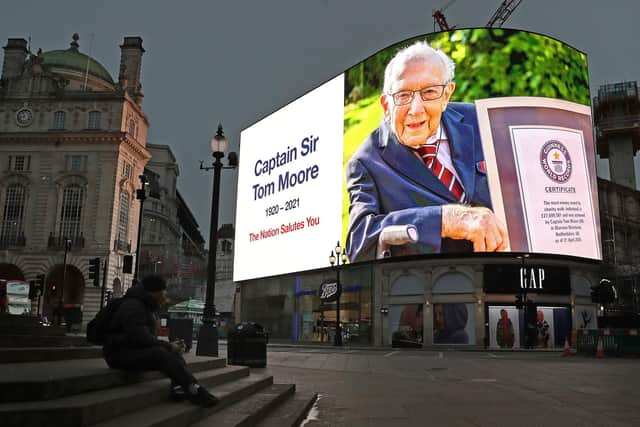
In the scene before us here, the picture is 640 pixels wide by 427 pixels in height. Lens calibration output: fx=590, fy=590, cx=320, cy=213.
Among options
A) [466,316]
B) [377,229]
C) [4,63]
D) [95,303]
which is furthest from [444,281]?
[4,63]

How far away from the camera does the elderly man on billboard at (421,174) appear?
37562 millimetres

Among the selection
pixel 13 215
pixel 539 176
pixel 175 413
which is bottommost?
pixel 175 413

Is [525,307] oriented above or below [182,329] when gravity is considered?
above

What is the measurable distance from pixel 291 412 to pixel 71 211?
53798 mm

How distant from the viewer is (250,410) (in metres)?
6.63

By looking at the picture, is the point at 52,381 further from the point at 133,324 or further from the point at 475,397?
the point at 475,397

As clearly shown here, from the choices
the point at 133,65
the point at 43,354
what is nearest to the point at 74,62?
the point at 133,65

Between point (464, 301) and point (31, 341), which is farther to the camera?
point (464, 301)

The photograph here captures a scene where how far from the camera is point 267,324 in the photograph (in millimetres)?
52688

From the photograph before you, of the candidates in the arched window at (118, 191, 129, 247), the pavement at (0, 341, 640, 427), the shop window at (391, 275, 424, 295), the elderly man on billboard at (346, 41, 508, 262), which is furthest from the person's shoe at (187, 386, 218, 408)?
the arched window at (118, 191, 129, 247)

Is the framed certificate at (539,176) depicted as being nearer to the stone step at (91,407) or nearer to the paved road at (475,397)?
the paved road at (475,397)

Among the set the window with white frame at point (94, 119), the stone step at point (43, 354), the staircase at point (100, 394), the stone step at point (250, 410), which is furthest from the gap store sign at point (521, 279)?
the window with white frame at point (94, 119)

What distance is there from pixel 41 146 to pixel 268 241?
2525 centimetres

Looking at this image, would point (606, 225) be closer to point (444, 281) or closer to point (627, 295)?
point (627, 295)
